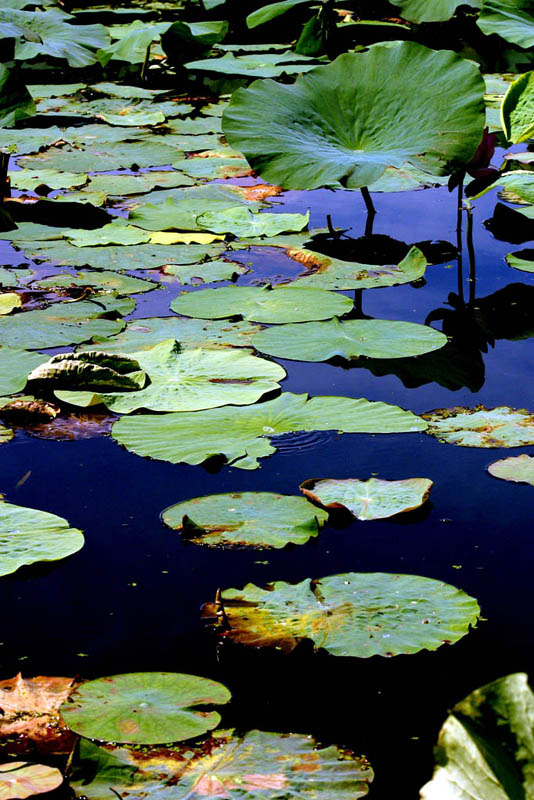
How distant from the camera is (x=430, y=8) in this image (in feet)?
17.7

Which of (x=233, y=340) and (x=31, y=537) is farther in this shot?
(x=233, y=340)

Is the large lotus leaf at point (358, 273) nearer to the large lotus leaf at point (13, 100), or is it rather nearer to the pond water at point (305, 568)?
the pond water at point (305, 568)

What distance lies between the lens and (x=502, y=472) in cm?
162

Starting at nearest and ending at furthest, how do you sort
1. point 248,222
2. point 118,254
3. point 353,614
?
point 353,614
point 118,254
point 248,222

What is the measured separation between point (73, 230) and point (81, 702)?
2.09 m

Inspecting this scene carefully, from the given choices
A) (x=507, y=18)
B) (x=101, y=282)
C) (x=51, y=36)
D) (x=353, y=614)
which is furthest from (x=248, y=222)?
(x=51, y=36)

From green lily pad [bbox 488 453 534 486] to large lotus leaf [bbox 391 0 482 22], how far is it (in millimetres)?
4272

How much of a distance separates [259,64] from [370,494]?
4.17m

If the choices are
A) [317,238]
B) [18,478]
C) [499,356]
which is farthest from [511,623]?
[317,238]

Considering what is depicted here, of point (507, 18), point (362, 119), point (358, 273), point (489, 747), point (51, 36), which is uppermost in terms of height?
point (507, 18)

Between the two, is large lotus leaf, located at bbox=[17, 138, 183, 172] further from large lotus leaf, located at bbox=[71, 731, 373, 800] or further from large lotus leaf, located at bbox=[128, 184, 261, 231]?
large lotus leaf, located at bbox=[71, 731, 373, 800]

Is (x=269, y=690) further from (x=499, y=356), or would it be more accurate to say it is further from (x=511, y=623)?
(x=499, y=356)

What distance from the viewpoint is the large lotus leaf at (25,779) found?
94 centimetres

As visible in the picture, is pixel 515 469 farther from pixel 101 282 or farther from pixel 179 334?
pixel 101 282
